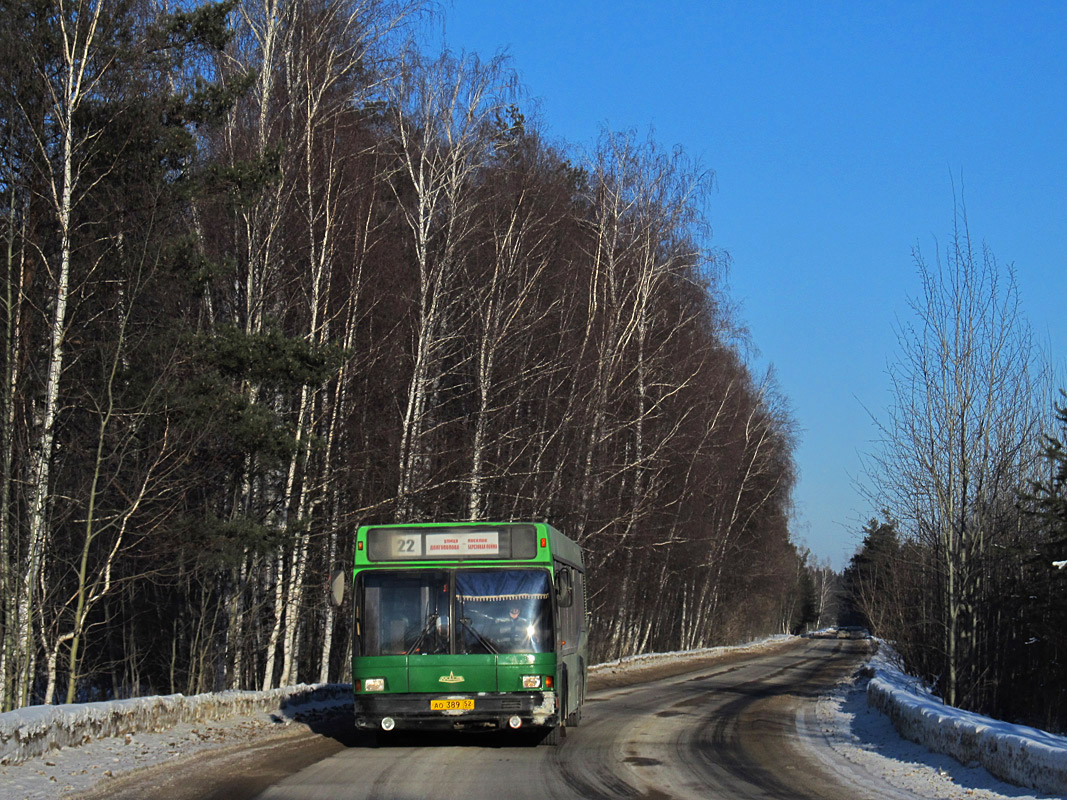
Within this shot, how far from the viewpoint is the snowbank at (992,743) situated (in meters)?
9.70

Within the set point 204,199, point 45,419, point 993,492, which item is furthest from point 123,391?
point 993,492

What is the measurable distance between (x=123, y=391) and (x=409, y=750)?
7114 millimetres

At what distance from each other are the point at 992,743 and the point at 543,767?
15.4 feet

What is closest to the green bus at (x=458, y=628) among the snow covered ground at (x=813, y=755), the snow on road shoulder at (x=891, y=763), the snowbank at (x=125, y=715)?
the snow covered ground at (x=813, y=755)

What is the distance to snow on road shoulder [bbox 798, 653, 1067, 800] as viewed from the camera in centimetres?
1046

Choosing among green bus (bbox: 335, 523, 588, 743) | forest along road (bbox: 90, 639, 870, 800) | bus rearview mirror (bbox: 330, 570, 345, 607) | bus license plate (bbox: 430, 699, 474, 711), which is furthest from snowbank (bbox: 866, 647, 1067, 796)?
bus rearview mirror (bbox: 330, 570, 345, 607)

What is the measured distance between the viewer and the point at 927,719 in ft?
44.7

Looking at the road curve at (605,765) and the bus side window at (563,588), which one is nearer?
the road curve at (605,765)

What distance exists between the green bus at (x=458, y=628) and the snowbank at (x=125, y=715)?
8.84ft

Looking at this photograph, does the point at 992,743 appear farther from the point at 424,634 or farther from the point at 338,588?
the point at 338,588

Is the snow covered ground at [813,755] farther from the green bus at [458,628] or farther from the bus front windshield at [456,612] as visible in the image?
the bus front windshield at [456,612]

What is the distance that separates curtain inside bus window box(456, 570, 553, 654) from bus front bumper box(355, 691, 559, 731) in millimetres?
578

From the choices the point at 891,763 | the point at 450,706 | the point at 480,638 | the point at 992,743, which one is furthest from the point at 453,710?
the point at 992,743

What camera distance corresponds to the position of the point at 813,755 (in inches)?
541
